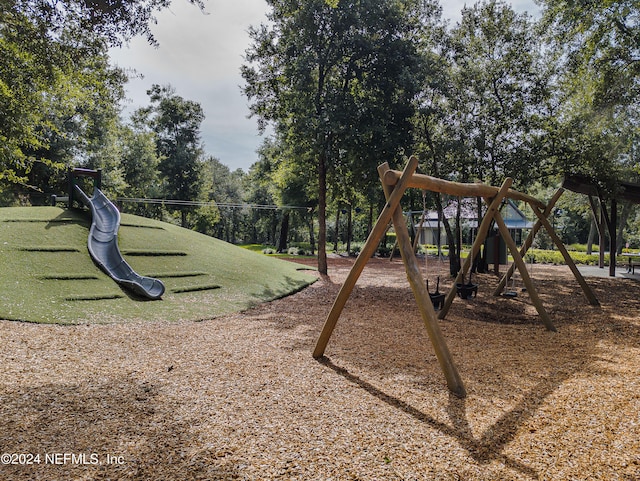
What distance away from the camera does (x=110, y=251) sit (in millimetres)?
11023

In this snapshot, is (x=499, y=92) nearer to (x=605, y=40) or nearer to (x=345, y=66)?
(x=605, y=40)

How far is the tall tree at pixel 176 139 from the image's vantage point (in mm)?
35875

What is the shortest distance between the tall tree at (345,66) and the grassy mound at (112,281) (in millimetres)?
5556

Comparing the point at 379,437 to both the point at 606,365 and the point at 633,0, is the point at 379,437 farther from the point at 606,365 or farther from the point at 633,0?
the point at 633,0

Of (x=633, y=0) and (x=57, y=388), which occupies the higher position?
(x=633, y=0)

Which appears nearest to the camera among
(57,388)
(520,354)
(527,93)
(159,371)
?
(57,388)

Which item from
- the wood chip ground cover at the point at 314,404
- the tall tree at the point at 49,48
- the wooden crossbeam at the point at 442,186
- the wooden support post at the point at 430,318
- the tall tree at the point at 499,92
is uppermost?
the tall tree at the point at 499,92

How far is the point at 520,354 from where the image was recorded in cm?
568

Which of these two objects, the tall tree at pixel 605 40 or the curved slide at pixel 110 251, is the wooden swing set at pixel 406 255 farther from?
the tall tree at pixel 605 40

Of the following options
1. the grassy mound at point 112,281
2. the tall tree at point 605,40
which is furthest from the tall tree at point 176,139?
the tall tree at point 605,40

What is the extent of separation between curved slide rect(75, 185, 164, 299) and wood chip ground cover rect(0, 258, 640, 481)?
230 cm

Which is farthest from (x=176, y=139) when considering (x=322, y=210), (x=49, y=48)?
(x=49, y=48)

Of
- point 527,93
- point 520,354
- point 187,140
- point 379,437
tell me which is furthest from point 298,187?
point 379,437

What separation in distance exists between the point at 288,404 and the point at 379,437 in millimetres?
1032
